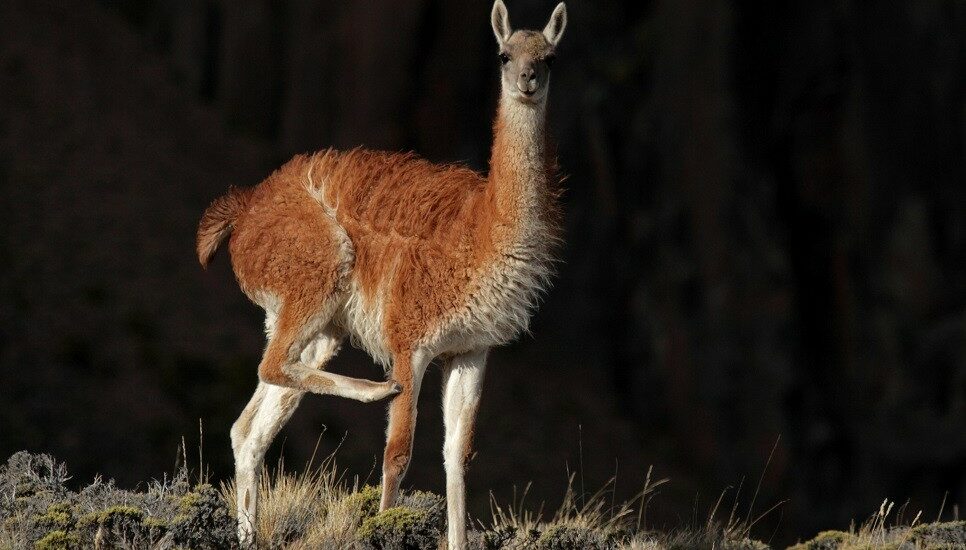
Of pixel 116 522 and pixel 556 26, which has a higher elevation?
pixel 556 26

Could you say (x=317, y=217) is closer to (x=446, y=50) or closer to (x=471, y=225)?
(x=471, y=225)

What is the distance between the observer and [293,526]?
24.3ft

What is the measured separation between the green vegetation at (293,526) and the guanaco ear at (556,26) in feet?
7.63

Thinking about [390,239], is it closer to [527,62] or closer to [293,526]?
[527,62]

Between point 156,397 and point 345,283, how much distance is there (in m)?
10.8

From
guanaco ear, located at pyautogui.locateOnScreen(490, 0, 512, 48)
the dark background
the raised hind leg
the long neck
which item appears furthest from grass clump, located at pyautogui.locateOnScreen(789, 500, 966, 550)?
the dark background

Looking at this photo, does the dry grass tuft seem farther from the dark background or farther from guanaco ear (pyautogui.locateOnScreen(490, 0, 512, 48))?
the dark background

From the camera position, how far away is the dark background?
60.7 feet

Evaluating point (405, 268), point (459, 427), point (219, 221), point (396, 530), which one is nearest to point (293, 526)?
point (396, 530)

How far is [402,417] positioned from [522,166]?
128 cm

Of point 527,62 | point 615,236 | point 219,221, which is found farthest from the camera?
point 615,236

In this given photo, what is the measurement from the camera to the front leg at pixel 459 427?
24.1ft

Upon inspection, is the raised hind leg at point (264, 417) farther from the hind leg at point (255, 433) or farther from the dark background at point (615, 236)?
the dark background at point (615, 236)

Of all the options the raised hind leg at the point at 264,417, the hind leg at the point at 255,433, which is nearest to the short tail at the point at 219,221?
the raised hind leg at the point at 264,417
